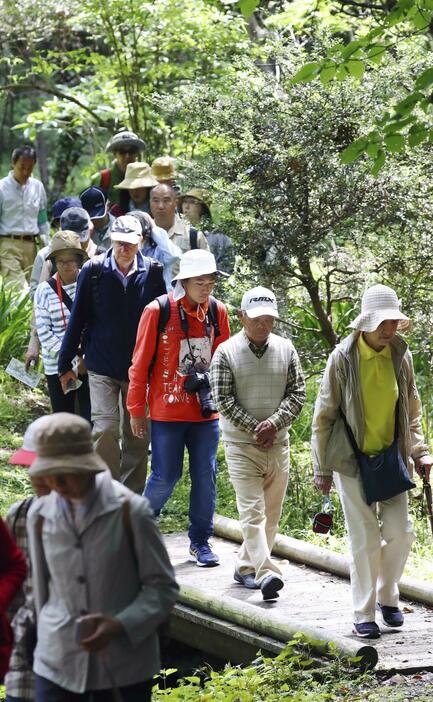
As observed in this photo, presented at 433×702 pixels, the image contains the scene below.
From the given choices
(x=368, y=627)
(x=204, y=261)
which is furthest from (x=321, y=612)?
(x=204, y=261)

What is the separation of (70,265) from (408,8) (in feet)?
12.9

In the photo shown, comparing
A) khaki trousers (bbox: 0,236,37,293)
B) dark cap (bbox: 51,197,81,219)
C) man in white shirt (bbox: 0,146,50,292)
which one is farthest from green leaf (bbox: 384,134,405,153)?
khaki trousers (bbox: 0,236,37,293)

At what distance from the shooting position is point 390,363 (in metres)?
7.91

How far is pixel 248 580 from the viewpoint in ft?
29.6

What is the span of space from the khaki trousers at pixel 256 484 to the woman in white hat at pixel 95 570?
4052mm

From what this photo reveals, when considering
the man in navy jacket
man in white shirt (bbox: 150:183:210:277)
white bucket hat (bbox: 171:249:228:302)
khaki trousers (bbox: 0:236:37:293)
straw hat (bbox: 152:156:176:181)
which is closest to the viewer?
white bucket hat (bbox: 171:249:228:302)

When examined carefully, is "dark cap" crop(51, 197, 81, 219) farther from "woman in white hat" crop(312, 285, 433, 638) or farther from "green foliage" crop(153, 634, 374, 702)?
"green foliage" crop(153, 634, 374, 702)

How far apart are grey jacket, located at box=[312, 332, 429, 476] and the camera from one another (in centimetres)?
113

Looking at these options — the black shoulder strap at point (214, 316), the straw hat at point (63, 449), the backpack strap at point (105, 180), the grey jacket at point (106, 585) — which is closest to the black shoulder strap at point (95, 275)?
the black shoulder strap at point (214, 316)

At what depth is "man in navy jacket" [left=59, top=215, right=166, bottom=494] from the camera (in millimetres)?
9586

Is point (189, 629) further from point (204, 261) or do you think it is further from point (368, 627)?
point (204, 261)

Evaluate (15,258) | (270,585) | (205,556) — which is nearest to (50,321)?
(205,556)

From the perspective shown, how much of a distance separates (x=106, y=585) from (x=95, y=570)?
6 cm

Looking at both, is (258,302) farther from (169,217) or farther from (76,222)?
(169,217)
